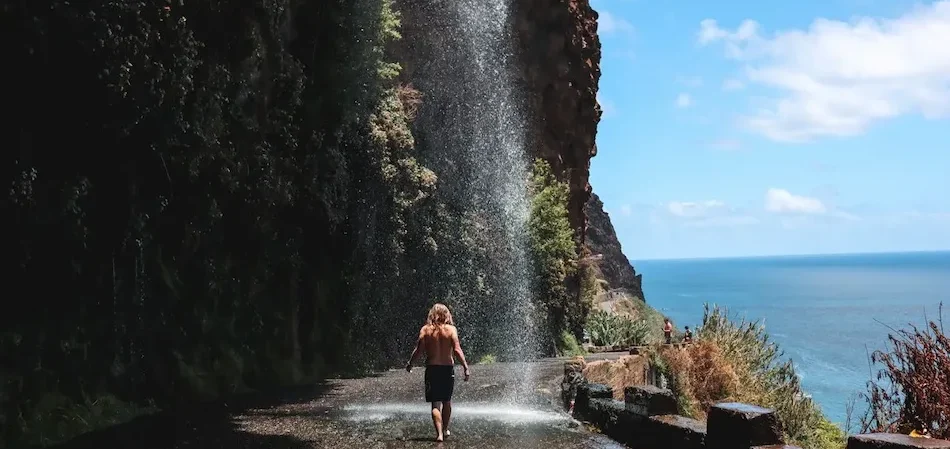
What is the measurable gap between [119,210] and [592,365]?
9.03 meters

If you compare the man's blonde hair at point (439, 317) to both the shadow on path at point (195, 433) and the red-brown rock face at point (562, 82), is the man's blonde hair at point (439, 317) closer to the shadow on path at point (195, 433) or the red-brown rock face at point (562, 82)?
the shadow on path at point (195, 433)

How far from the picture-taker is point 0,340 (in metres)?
10.1

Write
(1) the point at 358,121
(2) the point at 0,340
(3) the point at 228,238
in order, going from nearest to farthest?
1. (2) the point at 0,340
2. (3) the point at 228,238
3. (1) the point at 358,121

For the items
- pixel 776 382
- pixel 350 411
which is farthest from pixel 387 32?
pixel 776 382

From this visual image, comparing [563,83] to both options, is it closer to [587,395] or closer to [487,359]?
[487,359]

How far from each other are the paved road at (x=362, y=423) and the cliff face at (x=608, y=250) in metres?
58.5

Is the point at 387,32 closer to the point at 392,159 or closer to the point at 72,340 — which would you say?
the point at 392,159

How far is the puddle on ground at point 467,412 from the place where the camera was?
1127 cm

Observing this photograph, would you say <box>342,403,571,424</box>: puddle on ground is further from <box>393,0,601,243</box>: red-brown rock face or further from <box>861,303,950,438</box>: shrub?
<box>393,0,601,243</box>: red-brown rock face

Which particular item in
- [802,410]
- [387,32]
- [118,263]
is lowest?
[802,410]

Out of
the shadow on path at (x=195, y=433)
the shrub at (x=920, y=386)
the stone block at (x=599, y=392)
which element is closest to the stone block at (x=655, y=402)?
the stone block at (x=599, y=392)

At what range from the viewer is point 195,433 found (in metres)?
10.2

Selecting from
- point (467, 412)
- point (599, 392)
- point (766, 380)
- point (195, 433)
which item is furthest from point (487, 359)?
point (195, 433)

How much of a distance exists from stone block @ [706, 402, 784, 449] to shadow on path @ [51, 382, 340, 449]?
4724 mm
